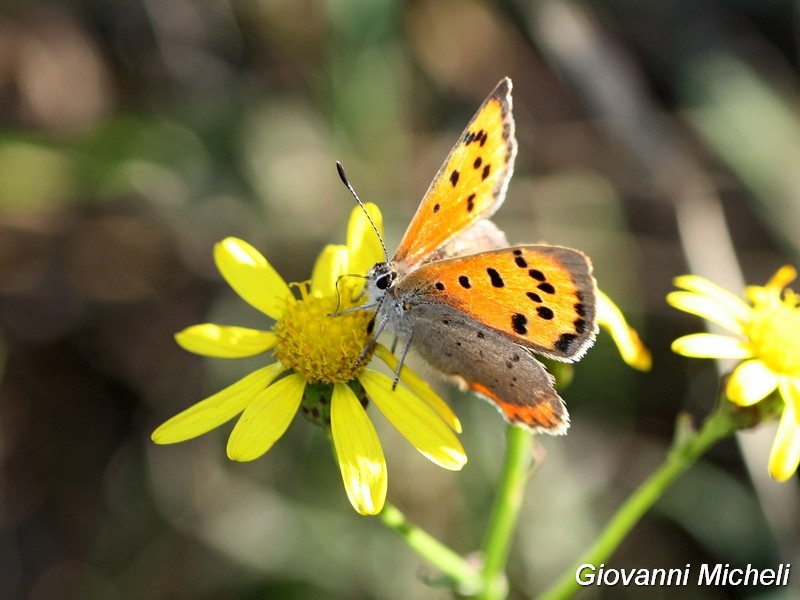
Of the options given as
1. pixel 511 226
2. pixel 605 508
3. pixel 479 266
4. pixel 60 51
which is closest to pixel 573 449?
pixel 605 508

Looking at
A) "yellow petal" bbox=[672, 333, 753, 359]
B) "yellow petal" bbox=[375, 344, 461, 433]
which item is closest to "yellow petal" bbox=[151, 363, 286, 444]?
"yellow petal" bbox=[375, 344, 461, 433]

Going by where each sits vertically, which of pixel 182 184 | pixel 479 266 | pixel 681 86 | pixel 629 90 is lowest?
pixel 479 266

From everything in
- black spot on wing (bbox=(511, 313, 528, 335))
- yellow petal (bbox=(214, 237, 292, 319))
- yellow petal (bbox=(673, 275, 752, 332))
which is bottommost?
yellow petal (bbox=(214, 237, 292, 319))

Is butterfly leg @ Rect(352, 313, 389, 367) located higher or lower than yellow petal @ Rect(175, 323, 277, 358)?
higher

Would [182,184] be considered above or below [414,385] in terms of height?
above

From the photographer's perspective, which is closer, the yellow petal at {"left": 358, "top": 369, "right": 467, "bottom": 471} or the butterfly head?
the yellow petal at {"left": 358, "top": 369, "right": 467, "bottom": 471}

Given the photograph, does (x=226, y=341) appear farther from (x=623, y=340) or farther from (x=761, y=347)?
(x=761, y=347)

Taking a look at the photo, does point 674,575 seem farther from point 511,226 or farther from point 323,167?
point 323,167

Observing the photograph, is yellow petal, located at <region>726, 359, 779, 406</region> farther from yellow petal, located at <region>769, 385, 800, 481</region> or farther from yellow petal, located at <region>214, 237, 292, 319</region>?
yellow petal, located at <region>214, 237, 292, 319</region>
